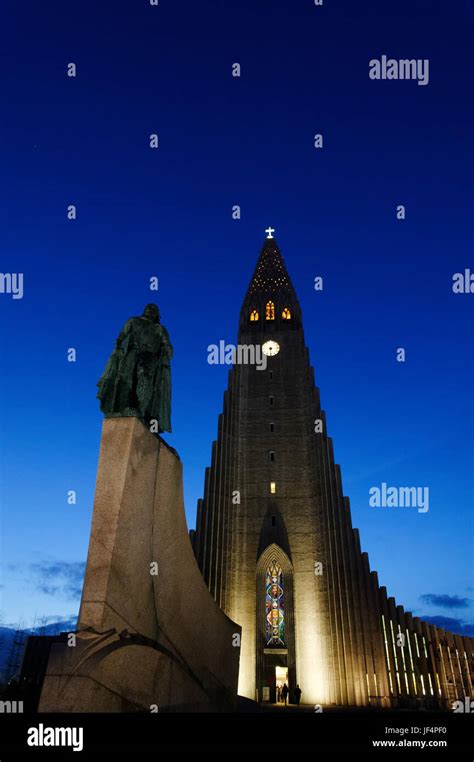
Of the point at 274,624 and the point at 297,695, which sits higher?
the point at 274,624

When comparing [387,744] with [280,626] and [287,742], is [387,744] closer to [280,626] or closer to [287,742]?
[287,742]

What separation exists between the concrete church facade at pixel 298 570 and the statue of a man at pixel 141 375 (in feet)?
55.9

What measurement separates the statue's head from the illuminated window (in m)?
21.7

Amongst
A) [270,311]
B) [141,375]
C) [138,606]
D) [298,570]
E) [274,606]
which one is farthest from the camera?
[270,311]

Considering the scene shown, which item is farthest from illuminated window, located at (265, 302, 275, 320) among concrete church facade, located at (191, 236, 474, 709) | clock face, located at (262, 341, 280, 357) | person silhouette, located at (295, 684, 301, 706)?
person silhouette, located at (295, 684, 301, 706)

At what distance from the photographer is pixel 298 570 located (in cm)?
2548

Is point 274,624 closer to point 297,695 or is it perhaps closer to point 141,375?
point 297,695

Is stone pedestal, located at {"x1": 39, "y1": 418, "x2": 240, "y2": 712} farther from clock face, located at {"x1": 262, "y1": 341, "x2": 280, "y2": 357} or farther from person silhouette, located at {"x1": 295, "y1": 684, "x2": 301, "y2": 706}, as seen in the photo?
clock face, located at {"x1": 262, "y1": 341, "x2": 280, "y2": 357}

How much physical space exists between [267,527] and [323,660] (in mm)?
6078

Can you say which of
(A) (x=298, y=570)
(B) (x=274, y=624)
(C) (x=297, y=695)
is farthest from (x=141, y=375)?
Answer: (B) (x=274, y=624)

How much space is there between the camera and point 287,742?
612 centimetres

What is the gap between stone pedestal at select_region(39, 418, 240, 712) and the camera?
706 cm

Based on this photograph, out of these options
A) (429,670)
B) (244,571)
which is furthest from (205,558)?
(429,670)

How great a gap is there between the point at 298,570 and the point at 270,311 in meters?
14.5
